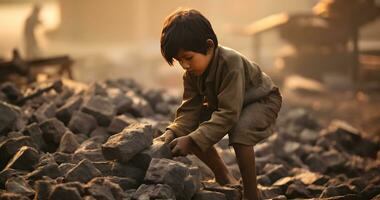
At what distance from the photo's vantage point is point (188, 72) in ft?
11.4

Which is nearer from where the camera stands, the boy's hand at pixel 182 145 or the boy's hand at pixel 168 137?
the boy's hand at pixel 182 145

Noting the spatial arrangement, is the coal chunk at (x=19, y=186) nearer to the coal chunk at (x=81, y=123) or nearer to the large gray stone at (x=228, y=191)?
the large gray stone at (x=228, y=191)

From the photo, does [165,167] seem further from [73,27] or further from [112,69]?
Answer: [73,27]

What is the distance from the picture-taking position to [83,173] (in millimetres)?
3102

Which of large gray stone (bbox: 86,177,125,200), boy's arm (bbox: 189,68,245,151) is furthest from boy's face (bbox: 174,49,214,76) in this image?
large gray stone (bbox: 86,177,125,200)

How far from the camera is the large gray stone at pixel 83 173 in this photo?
3.07 meters

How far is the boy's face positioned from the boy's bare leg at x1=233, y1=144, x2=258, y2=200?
503 mm

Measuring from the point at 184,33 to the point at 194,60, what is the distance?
0.20m

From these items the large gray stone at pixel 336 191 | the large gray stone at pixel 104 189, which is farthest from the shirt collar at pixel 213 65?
the large gray stone at pixel 336 191

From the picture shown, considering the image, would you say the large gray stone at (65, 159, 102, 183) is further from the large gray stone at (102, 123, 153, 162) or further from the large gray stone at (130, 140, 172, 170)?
the large gray stone at (130, 140, 172, 170)

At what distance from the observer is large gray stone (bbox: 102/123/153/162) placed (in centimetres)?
323

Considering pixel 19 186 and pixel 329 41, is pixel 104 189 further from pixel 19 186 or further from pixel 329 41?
pixel 329 41

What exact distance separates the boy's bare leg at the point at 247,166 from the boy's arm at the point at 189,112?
421mm

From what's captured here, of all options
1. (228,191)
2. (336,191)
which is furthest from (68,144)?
(336,191)
